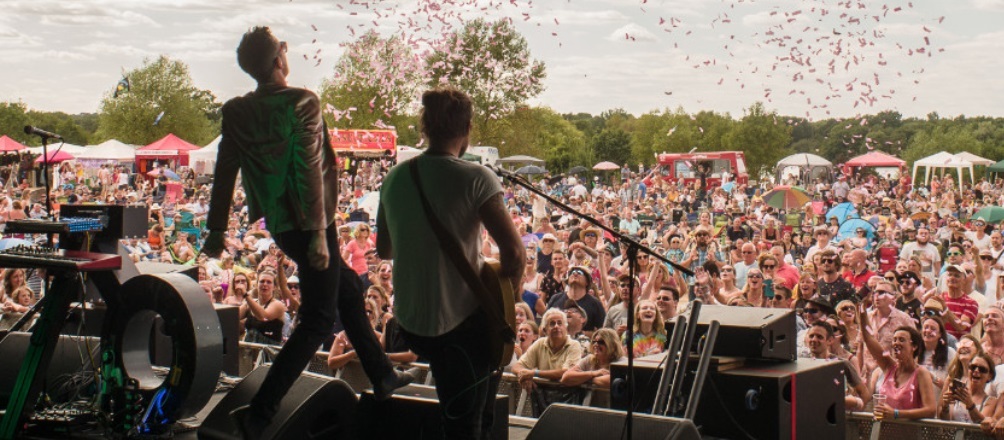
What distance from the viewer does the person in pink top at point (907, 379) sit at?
16.3ft

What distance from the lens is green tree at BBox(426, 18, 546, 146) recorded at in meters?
33.7

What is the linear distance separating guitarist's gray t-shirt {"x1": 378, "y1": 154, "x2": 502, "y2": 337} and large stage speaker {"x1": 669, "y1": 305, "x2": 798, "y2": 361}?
3.95ft

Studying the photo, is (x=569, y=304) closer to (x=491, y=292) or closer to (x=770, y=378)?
(x=770, y=378)

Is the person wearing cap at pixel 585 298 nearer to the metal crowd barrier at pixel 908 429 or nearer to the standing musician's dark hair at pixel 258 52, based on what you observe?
the metal crowd barrier at pixel 908 429

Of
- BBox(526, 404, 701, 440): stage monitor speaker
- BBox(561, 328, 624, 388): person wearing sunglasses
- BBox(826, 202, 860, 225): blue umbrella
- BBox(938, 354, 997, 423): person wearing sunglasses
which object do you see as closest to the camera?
BBox(526, 404, 701, 440): stage monitor speaker

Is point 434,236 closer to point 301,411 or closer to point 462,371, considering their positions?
point 462,371

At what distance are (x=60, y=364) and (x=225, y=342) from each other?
0.69 metres

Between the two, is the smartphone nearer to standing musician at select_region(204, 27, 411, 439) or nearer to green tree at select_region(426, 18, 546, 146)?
standing musician at select_region(204, 27, 411, 439)

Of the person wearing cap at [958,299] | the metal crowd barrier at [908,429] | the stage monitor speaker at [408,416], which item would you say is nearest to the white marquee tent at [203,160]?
the person wearing cap at [958,299]

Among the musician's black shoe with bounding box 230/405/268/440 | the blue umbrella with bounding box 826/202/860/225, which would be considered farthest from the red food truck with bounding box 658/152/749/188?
the musician's black shoe with bounding box 230/405/268/440

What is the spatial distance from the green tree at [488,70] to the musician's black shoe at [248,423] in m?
28.3

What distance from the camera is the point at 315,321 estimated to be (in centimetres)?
316

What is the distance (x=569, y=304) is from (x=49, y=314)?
167 inches

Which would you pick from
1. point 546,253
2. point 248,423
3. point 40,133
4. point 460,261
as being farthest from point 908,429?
point 546,253
